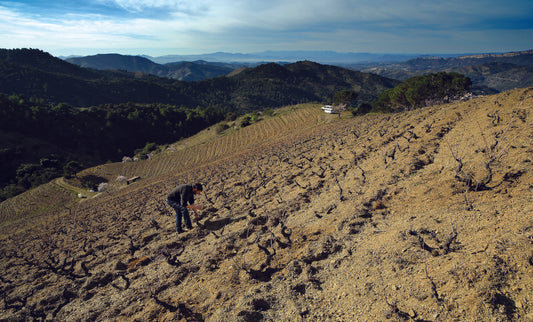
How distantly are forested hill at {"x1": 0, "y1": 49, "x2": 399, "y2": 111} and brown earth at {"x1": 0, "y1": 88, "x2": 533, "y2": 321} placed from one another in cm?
11510

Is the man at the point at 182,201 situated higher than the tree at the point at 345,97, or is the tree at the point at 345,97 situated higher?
the tree at the point at 345,97

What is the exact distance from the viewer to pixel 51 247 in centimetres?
991

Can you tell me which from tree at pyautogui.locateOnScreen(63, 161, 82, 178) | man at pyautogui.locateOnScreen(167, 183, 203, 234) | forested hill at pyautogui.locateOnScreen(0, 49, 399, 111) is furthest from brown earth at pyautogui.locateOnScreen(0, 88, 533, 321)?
forested hill at pyautogui.locateOnScreen(0, 49, 399, 111)

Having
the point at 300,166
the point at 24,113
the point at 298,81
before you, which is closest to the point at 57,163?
the point at 24,113

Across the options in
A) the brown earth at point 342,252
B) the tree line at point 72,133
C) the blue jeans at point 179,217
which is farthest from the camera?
the tree line at point 72,133

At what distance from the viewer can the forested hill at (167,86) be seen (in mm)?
95225

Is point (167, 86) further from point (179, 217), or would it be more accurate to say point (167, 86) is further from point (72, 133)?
point (179, 217)

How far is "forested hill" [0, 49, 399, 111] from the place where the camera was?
312ft

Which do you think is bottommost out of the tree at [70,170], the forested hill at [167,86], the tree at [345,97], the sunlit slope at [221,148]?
the tree at [70,170]

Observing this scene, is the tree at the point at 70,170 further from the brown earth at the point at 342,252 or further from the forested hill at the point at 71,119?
the brown earth at the point at 342,252

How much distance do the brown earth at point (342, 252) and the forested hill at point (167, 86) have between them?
378ft

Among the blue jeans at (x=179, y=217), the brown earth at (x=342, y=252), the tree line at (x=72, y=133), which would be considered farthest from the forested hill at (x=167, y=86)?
the blue jeans at (x=179, y=217)

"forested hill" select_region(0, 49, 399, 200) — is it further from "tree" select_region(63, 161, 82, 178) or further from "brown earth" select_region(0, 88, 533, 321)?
"brown earth" select_region(0, 88, 533, 321)

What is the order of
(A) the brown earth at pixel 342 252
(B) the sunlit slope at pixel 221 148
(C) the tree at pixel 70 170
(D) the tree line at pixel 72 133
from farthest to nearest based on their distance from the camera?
1. (D) the tree line at pixel 72 133
2. (B) the sunlit slope at pixel 221 148
3. (C) the tree at pixel 70 170
4. (A) the brown earth at pixel 342 252
